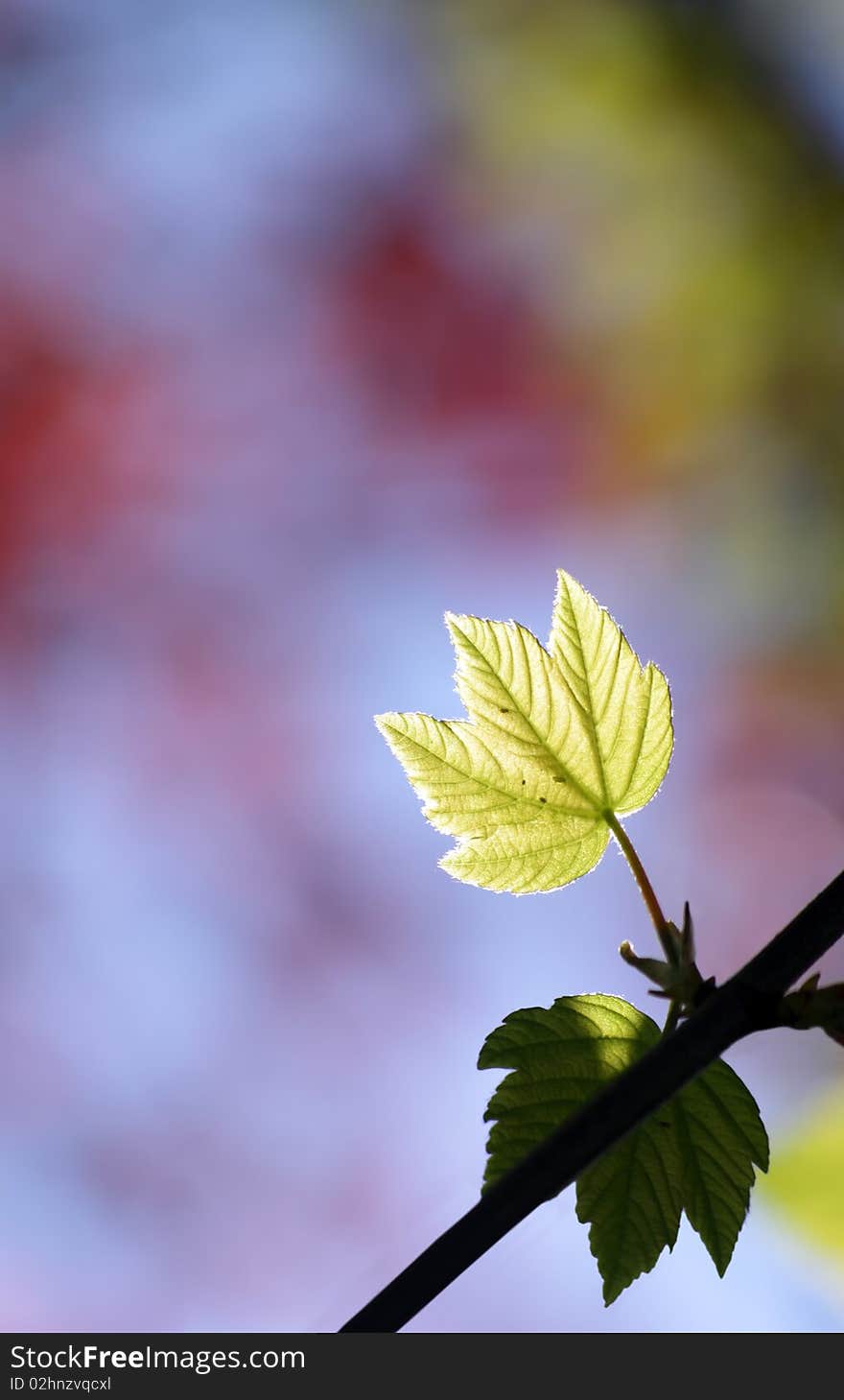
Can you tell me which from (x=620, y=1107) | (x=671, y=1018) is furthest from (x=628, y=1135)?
(x=620, y=1107)

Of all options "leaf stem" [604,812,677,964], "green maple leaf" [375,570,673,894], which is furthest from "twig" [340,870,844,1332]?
"green maple leaf" [375,570,673,894]

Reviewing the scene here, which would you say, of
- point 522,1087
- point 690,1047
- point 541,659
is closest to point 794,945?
point 690,1047

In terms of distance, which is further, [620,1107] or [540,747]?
[540,747]

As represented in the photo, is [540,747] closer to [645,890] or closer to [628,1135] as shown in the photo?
[645,890]

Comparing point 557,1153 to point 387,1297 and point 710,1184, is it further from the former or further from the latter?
point 710,1184

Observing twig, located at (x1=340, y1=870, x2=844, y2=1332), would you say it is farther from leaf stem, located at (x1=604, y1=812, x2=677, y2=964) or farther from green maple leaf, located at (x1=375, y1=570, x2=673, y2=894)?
green maple leaf, located at (x1=375, y1=570, x2=673, y2=894)

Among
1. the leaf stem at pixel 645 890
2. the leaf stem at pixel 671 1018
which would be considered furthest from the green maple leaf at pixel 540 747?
the leaf stem at pixel 671 1018
